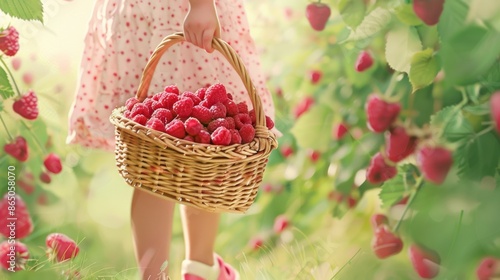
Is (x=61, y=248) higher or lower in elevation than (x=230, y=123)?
lower

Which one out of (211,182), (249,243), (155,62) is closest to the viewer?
(211,182)

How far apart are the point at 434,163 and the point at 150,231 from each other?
21.0 inches

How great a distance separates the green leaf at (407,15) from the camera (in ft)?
5.02

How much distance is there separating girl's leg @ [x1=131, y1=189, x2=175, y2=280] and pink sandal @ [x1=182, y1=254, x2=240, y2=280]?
0.04 m

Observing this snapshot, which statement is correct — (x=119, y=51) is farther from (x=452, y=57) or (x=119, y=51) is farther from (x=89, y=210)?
(x=452, y=57)

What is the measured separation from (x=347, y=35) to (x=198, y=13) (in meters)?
0.29

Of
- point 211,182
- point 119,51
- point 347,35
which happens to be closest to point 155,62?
point 119,51

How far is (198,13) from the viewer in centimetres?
148

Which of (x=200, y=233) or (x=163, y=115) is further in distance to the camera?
(x=200, y=233)

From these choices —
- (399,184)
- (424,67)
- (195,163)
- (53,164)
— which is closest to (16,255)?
(53,164)

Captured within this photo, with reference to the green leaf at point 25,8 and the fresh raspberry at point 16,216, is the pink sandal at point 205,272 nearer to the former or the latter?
the fresh raspberry at point 16,216

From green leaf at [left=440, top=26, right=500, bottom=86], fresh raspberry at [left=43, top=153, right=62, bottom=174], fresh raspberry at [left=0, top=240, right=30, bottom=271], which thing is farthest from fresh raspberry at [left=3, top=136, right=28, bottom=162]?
green leaf at [left=440, top=26, right=500, bottom=86]

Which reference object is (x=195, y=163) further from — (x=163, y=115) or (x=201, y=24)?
(x=201, y=24)

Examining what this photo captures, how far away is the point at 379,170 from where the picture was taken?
158cm
